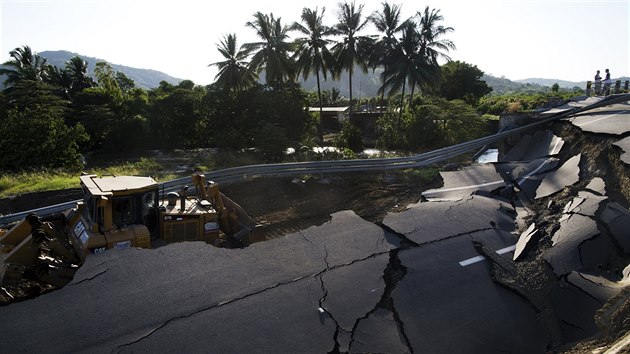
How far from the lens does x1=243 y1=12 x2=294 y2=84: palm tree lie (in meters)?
26.7

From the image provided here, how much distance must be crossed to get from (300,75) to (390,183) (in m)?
17.5

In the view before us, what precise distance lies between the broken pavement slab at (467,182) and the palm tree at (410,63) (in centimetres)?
1622

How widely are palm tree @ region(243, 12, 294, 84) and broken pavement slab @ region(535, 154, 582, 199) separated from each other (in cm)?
2056

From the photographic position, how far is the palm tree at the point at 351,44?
28359 millimetres

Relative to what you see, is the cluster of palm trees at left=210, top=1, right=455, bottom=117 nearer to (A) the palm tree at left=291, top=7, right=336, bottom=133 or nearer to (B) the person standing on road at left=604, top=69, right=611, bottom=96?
(A) the palm tree at left=291, top=7, right=336, bottom=133

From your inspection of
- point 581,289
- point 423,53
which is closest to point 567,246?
point 581,289

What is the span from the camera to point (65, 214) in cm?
838

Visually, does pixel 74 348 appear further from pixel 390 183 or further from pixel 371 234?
pixel 390 183

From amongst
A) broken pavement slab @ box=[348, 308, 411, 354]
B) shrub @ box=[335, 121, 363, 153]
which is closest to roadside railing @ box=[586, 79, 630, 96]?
shrub @ box=[335, 121, 363, 153]

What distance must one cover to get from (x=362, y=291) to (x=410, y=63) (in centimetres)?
2493

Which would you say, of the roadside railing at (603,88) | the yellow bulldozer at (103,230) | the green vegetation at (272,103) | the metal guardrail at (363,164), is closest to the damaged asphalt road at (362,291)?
the yellow bulldozer at (103,230)

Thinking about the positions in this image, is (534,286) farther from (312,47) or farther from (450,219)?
(312,47)

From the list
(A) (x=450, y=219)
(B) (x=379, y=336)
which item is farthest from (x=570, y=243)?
(B) (x=379, y=336)

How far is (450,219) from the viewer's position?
8164mm
